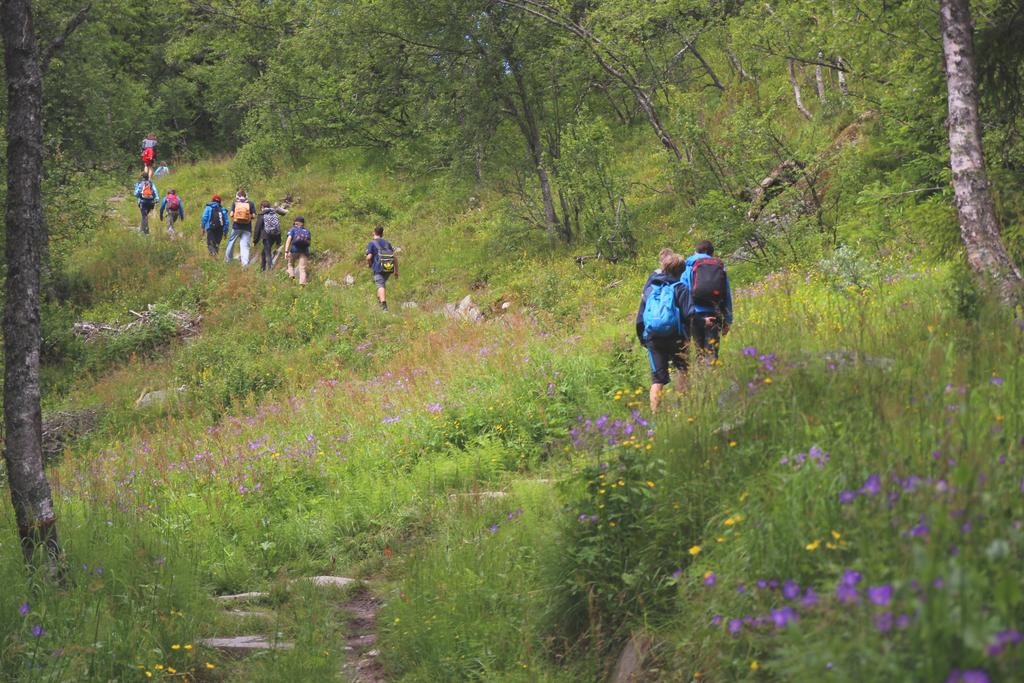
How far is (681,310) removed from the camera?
335 inches

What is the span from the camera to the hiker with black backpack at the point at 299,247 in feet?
71.1

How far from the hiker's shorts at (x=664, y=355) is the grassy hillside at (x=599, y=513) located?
20.3 inches

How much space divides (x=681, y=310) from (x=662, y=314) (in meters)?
0.19

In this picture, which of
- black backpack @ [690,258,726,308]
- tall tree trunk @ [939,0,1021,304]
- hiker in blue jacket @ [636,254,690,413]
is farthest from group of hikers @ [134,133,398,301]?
tall tree trunk @ [939,0,1021,304]

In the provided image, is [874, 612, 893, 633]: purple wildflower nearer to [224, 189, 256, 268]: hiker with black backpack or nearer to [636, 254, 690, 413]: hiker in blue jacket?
[636, 254, 690, 413]: hiker in blue jacket

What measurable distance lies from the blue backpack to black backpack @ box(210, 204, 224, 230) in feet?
60.9

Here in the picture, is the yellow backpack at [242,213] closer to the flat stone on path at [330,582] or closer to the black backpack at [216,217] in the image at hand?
the black backpack at [216,217]

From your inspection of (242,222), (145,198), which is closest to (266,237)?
(242,222)

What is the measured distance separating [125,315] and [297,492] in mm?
14163

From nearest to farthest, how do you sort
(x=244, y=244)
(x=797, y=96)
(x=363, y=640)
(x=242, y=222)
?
(x=363, y=640) < (x=797, y=96) < (x=242, y=222) < (x=244, y=244)

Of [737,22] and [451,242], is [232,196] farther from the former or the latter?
A: [737,22]

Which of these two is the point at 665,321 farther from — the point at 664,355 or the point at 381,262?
the point at 381,262

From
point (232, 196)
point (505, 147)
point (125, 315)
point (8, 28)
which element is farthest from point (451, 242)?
point (8, 28)

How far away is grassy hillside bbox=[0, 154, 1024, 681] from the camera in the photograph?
303 centimetres
